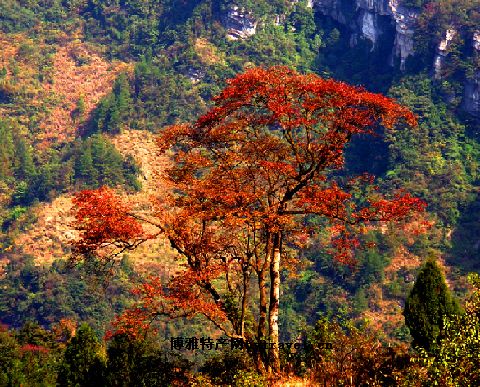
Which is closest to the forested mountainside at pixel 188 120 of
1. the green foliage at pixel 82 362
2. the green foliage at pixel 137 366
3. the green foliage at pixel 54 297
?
the green foliage at pixel 54 297

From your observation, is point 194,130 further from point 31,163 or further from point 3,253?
point 31,163

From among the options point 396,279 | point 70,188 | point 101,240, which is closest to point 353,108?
point 101,240

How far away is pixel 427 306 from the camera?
762 inches

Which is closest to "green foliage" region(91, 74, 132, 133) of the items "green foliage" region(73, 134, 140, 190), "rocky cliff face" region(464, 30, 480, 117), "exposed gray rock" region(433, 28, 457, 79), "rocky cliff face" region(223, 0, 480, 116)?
"green foliage" region(73, 134, 140, 190)

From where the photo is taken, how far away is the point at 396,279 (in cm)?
7712

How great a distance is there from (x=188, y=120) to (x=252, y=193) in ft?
296

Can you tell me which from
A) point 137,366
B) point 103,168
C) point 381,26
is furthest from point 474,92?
point 137,366

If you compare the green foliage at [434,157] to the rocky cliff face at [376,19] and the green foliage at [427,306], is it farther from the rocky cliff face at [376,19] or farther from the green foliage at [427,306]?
the green foliage at [427,306]

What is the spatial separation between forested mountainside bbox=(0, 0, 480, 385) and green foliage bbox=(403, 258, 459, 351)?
18.8 meters

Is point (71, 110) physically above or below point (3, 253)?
above

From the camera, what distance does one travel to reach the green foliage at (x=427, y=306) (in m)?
19.0

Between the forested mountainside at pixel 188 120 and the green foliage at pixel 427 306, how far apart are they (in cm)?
1877

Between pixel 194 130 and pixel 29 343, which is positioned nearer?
pixel 194 130

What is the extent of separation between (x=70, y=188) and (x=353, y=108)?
80.0 m
